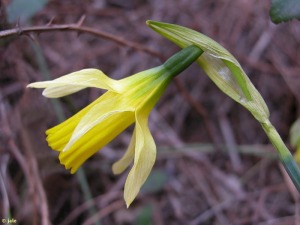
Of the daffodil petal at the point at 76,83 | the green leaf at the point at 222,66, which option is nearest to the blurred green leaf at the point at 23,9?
the daffodil petal at the point at 76,83

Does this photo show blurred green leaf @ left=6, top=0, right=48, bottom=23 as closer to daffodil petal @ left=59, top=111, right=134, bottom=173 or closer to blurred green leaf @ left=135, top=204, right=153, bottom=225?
daffodil petal @ left=59, top=111, right=134, bottom=173

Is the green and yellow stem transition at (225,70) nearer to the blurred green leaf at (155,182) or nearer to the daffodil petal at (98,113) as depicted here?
the daffodil petal at (98,113)

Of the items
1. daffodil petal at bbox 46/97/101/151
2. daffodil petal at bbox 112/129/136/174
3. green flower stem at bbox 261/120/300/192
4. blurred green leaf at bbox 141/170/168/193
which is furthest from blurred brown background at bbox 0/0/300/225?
green flower stem at bbox 261/120/300/192

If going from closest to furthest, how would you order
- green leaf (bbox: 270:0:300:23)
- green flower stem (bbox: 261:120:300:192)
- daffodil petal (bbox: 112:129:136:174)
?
green flower stem (bbox: 261:120:300:192) < green leaf (bbox: 270:0:300:23) < daffodil petal (bbox: 112:129:136:174)

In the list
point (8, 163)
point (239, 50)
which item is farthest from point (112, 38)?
point (239, 50)

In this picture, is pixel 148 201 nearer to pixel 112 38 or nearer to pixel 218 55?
pixel 112 38
